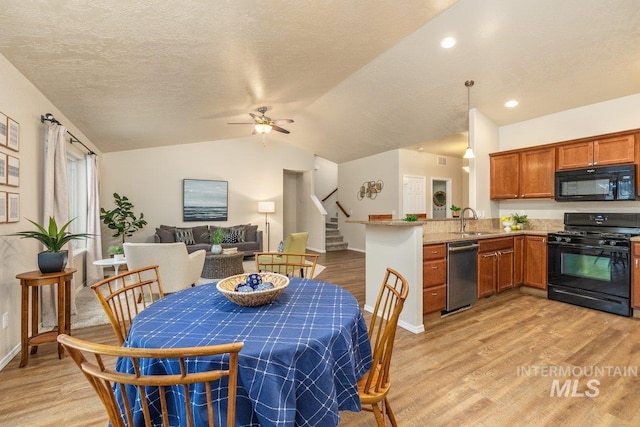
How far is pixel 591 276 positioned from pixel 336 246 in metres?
5.70

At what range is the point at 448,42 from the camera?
3.38 metres

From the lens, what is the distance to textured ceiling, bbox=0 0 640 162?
2125 millimetres

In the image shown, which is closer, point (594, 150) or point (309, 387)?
point (309, 387)

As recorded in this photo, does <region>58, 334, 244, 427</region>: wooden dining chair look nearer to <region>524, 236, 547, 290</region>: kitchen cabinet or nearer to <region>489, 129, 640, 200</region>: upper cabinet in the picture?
<region>524, 236, 547, 290</region>: kitchen cabinet

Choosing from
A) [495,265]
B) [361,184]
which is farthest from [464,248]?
[361,184]

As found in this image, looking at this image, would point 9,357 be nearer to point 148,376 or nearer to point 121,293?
point 121,293

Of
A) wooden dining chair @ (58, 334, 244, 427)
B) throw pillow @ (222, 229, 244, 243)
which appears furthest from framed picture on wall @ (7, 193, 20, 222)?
throw pillow @ (222, 229, 244, 243)

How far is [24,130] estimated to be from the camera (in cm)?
261

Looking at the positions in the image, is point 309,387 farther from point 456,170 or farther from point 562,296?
point 456,170

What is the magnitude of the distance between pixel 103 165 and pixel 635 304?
8.40m

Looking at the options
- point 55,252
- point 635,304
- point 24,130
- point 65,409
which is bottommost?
point 65,409

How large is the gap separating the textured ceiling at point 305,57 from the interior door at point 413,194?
2.17 meters

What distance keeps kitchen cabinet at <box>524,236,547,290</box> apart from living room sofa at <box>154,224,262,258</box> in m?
4.90

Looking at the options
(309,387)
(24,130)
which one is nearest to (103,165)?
(24,130)
